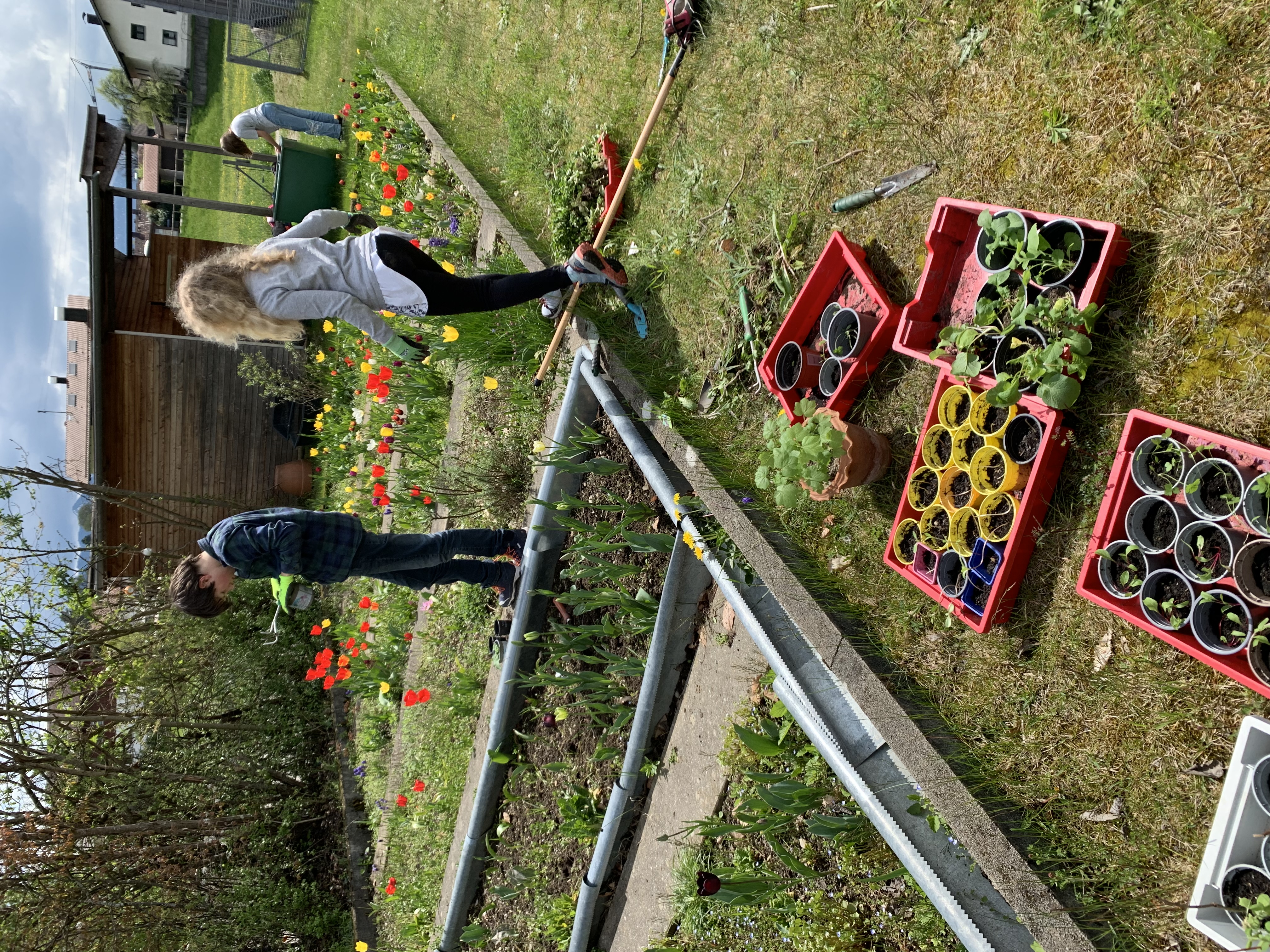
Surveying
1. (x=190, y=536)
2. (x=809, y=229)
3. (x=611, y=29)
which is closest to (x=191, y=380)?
(x=190, y=536)

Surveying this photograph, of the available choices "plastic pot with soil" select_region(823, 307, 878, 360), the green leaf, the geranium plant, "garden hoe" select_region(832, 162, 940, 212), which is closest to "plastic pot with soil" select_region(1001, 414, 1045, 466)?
the geranium plant

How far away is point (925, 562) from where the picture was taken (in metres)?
2.47

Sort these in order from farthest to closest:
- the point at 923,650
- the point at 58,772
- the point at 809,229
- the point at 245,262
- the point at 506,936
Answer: the point at 58,772, the point at 506,936, the point at 245,262, the point at 809,229, the point at 923,650

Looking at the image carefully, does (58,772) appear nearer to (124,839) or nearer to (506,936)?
(124,839)

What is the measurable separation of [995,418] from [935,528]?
1.23 ft

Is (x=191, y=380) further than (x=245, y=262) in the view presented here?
Yes

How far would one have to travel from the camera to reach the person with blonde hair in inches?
147

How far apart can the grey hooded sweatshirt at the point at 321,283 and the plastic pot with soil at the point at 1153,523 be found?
3.29 metres

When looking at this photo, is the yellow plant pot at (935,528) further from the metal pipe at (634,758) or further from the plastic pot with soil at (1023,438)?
the metal pipe at (634,758)

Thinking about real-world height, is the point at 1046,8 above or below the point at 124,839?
above

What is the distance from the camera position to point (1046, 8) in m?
2.30

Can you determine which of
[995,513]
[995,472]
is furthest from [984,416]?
[995,513]

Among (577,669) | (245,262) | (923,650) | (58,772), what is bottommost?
(58,772)

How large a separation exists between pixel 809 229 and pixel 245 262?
2.64 meters
